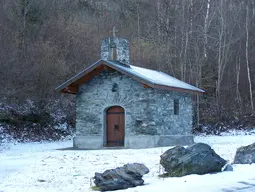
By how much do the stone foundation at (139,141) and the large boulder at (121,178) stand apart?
963cm

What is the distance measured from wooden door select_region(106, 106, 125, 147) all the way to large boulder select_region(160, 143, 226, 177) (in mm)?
9706

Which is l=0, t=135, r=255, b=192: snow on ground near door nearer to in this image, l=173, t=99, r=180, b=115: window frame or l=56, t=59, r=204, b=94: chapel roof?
l=56, t=59, r=204, b=94: chapel roof

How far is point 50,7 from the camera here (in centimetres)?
3070

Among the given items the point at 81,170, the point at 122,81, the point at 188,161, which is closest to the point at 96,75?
the point at 122,81

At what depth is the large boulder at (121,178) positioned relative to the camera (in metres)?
7.58

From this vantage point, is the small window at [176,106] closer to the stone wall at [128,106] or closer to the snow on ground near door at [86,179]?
the stone wall at [128,106]

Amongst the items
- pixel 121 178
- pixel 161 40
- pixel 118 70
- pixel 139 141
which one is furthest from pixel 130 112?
pixel 161 40

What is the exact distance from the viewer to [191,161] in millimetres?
8898

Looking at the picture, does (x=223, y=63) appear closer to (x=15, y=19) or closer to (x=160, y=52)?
(x=160, y=52)

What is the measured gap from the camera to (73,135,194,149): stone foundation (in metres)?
17.9

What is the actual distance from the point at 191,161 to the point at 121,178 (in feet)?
6.22

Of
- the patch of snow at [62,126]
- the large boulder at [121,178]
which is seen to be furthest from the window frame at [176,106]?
the large boulder at [121,178]

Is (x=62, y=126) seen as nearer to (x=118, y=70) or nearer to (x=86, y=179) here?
(x=118, y=70)

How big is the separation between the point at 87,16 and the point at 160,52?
7.75m
